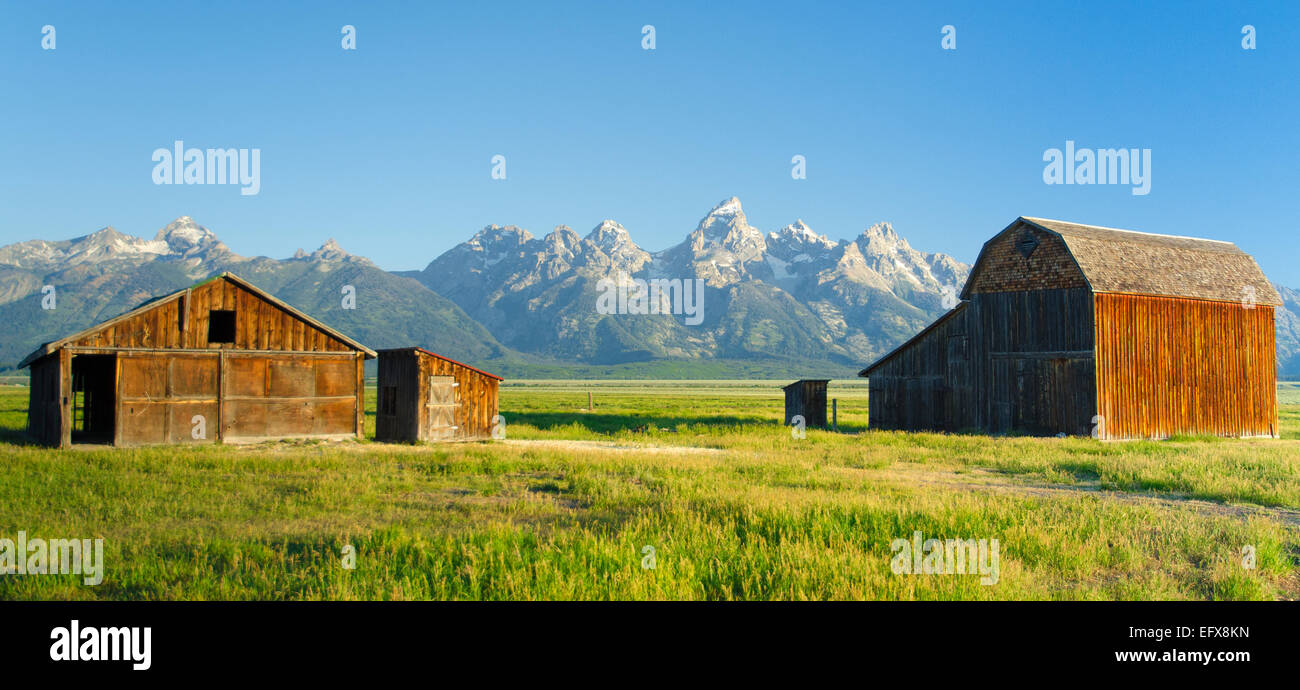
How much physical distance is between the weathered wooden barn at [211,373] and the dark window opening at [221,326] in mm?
40

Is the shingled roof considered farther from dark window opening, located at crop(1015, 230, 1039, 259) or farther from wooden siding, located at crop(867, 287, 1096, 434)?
A: wooden siding, located at crop(867, 287, 1096, 434)

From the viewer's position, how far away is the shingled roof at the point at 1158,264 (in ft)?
105

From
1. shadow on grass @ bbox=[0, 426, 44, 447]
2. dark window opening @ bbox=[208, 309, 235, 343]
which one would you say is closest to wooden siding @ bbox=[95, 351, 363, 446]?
dark window opening @ bbox=[208, 309, 235, 343]

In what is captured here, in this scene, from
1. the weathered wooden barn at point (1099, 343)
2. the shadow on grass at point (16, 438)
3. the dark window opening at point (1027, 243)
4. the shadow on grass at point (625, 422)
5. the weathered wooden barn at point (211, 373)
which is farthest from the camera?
the shadow on grass at point (625, 422)

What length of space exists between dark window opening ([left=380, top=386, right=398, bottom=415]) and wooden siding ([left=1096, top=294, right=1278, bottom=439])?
2741 centimetres

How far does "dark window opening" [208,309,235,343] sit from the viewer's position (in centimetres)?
2815

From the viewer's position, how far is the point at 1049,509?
552 inches

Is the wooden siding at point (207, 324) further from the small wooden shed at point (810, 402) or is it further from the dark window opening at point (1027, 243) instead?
the dark window opening at point (1027, 243)

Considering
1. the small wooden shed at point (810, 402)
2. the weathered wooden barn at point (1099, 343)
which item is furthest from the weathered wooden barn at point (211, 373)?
the weathered wooden barn at point (1099, 343)

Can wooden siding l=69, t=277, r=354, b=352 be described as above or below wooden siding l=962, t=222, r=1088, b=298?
below

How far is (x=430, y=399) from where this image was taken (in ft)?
99.1
